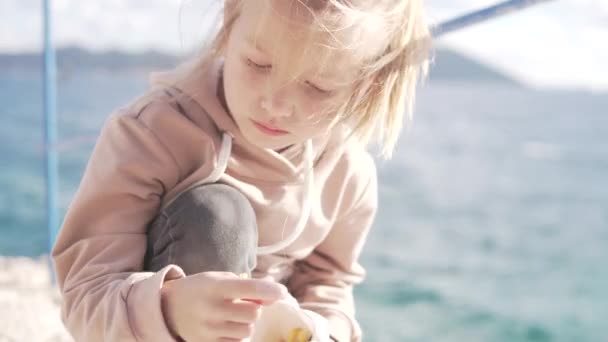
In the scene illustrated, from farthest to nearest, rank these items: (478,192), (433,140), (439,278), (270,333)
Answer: (433,140), (478,192), (439,278), (270,333)

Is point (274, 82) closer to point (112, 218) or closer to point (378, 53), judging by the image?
point (378, 53)

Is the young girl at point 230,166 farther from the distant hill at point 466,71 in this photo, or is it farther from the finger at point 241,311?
the distant hill at point 466,71

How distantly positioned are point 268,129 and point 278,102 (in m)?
0.05

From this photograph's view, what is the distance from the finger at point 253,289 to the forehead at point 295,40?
0.84ft

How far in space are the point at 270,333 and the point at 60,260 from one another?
282mm

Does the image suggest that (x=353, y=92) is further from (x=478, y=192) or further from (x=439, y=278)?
(x=478, y=192)

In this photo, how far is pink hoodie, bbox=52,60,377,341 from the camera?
0.86 meters

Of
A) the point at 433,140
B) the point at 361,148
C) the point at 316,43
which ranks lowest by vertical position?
the point at 433,140

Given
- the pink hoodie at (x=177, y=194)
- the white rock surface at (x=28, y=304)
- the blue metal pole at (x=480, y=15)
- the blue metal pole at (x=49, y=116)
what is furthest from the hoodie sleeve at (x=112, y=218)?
the blue metal pole at (x=49, y=116)

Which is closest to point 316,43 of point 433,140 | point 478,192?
point 478,192

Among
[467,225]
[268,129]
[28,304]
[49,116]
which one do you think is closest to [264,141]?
[268,129]

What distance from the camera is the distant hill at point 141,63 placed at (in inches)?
353

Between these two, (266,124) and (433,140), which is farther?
Result: (433,140)

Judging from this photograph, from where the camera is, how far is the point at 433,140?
549 inches
